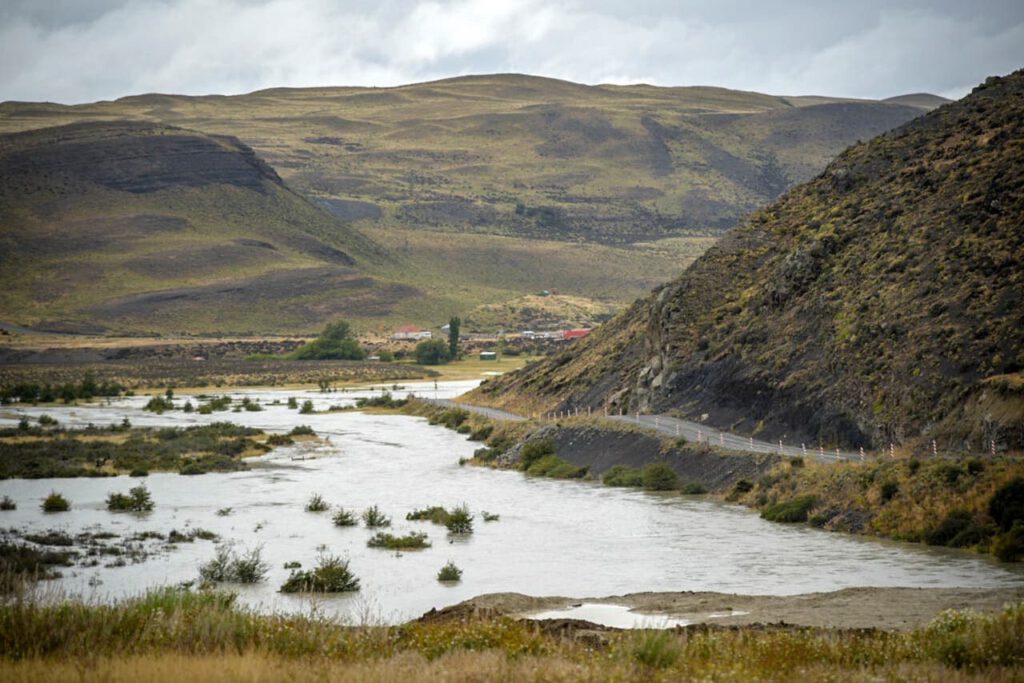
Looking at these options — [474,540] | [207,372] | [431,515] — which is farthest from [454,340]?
[474,540]

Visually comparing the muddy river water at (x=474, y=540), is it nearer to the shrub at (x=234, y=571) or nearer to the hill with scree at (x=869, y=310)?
the shrub at (x=234, y=571)

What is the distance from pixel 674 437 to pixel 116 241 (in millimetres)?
161495

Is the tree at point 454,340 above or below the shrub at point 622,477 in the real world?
above

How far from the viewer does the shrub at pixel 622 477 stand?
1880 inches

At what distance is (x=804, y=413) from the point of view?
4788 centimetres

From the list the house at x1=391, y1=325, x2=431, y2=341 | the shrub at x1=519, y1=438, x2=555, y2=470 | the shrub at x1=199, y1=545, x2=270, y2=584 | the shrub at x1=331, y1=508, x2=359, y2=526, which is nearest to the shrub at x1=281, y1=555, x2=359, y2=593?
the shrub at x1=199, y1=545, x2=270, y2=584

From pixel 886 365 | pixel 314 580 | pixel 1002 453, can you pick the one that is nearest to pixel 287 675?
pixel 314 580

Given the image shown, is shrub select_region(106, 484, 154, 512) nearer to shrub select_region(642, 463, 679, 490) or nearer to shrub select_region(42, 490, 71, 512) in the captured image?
shrub select_region(42, 490, 71, 512)

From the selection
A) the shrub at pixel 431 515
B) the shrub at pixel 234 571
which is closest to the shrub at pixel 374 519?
the shrub at pixel 431 515

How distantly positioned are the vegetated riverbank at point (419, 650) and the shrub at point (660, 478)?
28.3 m

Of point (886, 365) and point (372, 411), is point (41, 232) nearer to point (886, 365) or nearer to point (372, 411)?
point (372, 411)

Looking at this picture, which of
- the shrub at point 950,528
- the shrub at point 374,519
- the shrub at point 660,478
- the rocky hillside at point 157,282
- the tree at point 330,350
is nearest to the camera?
the shrub at point 950,528

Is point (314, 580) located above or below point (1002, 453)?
below

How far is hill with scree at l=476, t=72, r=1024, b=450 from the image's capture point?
4181 cm
